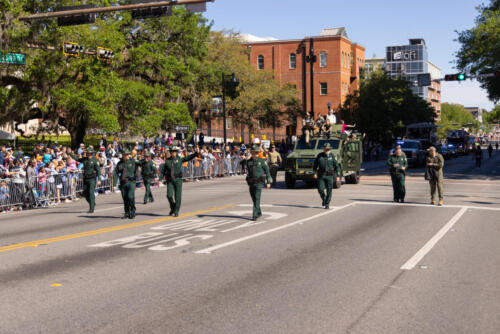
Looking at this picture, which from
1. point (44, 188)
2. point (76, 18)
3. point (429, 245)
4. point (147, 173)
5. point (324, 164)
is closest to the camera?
point (429, 245)

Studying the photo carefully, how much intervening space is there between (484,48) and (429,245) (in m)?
33.3

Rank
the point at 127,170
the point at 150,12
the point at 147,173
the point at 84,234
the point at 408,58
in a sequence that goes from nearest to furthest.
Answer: the point at 84,234, the point at 150,12, the point at 127,170, the point at 147,173, the point at 408,58

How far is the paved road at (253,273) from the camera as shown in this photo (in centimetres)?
660

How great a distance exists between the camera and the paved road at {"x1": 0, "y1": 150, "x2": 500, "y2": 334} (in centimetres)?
660

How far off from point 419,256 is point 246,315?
4.62 metres

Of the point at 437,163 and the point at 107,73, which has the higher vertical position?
the point at 107,73

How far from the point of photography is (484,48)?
4088 centimetres

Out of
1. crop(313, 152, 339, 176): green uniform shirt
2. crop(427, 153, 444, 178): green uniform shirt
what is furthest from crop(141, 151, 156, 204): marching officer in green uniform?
crop(427, 153, 444, 178): green uniform shirt

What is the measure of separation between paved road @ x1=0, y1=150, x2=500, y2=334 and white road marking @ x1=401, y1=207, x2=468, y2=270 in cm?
2

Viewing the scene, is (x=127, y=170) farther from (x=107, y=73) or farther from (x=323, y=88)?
(x=323, y=88)

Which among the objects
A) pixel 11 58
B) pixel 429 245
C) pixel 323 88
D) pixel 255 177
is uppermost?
pixel 323 88

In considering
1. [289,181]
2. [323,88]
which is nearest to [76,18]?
[289,181]

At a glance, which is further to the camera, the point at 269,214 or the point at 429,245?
the point at 269,214

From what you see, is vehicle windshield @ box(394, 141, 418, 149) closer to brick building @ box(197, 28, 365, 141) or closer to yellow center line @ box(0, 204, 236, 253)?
yellow center line @ box(0, 204, 236, 253)
